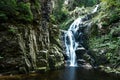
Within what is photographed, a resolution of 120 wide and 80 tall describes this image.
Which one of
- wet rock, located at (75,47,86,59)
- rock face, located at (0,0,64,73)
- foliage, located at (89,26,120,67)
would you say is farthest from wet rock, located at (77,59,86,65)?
rock face, located at (0,0,64,73)

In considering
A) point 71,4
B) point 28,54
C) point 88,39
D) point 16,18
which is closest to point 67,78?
point 28,54

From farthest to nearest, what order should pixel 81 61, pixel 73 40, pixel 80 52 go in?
pixel 73 40 → pixel 80 52 → pixel 81 61

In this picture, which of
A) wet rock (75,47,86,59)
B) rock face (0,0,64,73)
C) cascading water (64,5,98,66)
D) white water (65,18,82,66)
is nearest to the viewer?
rock face (0,0,64,73)

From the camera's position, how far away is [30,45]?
84.9ft

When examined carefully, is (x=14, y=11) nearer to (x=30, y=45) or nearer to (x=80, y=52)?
(x=30, y=45)

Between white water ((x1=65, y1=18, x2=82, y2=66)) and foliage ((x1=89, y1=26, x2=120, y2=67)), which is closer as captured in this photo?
foliage ((x1=89, y1=26, x2=120, y2=67))

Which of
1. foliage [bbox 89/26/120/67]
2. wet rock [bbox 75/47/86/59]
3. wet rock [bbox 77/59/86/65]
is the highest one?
foliage [bbox 89/26/120/67]

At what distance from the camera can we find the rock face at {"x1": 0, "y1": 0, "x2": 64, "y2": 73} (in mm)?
22734

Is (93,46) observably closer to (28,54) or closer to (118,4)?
(118,4)

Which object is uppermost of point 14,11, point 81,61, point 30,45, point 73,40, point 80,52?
point 14,11

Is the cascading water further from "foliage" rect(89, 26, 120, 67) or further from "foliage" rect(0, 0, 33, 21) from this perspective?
"foliage" rect(0, 0, 33, 21)

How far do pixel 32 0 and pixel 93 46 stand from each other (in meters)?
13.0

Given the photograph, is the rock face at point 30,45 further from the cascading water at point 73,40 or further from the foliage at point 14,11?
the cascading water at point 73,40

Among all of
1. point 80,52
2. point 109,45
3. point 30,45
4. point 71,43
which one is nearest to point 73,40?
point 71,43
